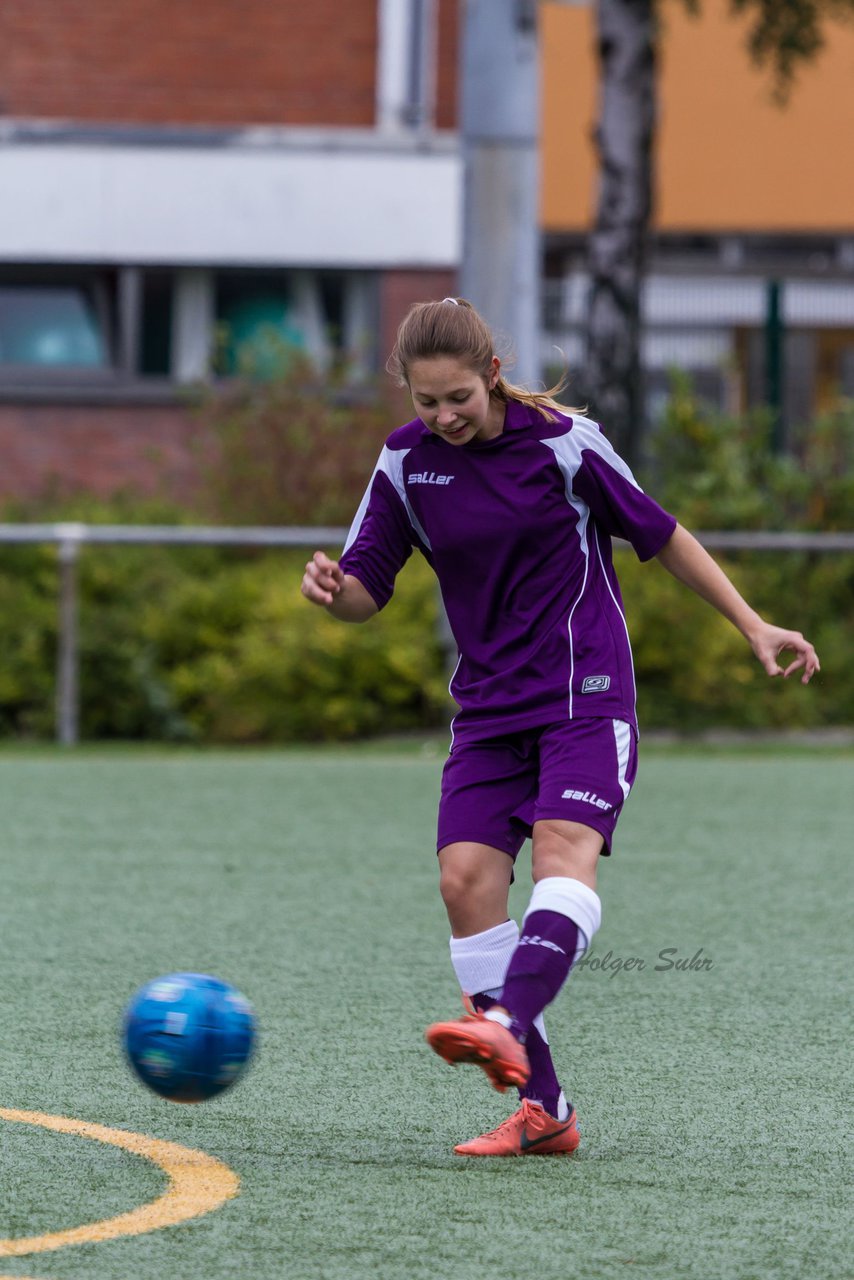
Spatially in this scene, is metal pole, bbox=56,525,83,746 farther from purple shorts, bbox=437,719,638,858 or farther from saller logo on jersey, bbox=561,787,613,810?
saller logo on jersey, bbox=561,787,613,810

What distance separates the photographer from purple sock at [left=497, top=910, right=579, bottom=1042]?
12.1 ft

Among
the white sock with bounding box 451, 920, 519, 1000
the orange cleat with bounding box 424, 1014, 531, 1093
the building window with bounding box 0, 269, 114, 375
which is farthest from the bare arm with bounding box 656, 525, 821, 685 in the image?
the building window with bounding box 0, 269, 114, 375

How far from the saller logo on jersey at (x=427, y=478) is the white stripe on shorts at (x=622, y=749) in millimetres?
595

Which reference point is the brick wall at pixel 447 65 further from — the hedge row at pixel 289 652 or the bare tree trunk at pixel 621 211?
the hedge row at pixel 289 652

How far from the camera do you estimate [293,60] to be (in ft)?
62.4

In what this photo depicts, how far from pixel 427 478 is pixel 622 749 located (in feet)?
2.22

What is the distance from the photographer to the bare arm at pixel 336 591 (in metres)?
4.06

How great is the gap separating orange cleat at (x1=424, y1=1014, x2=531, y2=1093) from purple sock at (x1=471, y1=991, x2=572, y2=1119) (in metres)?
0.51

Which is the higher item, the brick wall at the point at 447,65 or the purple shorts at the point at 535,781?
the brick wall at the point at 447,65

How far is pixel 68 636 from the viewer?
11484mm

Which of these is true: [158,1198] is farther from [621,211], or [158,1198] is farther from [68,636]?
[621,211]

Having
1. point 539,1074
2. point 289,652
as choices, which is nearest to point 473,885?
point 539,1074

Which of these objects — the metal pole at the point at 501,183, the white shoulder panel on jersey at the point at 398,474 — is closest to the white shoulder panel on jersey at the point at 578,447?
the white shoulder panel on jersey at the point at 398,474

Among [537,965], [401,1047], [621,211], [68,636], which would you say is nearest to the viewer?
[537,965]
